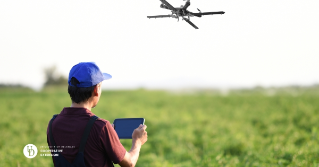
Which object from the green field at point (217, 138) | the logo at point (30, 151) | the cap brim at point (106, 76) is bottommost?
the green field at point (217, 138)

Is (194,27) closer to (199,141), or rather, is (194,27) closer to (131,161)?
(131,161)

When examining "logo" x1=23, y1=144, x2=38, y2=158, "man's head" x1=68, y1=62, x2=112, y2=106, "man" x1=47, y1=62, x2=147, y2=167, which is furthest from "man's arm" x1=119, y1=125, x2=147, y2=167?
"logo" x1=23, y1=144, x2=38, y2=158

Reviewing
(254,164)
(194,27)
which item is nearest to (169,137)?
(254,164)

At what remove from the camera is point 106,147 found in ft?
7.29

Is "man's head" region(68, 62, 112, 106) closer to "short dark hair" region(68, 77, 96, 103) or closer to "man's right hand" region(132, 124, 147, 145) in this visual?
"short dark hair" region(68, 77, 96, 103)

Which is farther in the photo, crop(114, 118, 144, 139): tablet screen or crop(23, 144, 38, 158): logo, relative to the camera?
crop(23, 144, 38, 158): logo

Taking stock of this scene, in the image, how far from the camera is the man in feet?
7.27

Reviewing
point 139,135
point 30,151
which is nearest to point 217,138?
point 30,151

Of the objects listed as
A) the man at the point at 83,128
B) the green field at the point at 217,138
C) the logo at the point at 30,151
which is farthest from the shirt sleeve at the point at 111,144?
the green field at the point at 217,138

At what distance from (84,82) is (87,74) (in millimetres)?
71

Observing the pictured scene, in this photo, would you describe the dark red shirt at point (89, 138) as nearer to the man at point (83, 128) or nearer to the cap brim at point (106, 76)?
the man at point (83, 128)

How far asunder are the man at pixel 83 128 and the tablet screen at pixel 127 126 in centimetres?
29

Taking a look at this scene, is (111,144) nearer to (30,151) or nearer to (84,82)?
(84,82)

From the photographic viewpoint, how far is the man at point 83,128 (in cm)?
221
